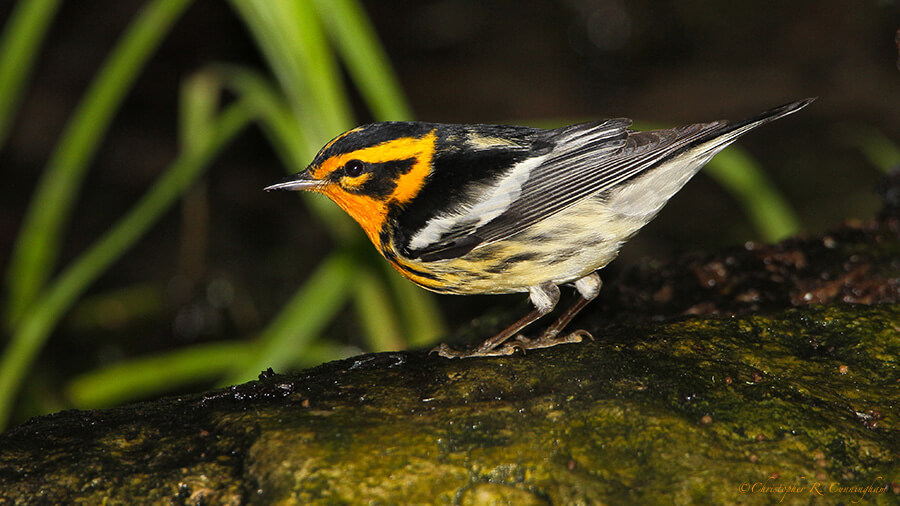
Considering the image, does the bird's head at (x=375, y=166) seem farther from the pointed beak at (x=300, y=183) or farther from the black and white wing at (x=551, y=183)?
the black and white wing at (x=551, y=183)

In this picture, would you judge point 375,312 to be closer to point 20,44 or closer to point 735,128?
point 20,44

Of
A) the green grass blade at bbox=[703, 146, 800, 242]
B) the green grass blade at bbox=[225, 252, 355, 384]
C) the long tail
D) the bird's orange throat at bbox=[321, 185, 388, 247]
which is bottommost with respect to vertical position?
the green grass blade at bbox=[703, 146, 800, 242]

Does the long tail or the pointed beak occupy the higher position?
the pointed beak

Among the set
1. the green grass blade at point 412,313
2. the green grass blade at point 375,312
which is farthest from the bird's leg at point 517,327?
the green grass blade at point 375,312

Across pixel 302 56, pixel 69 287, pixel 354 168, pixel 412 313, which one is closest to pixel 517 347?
pixel 354 168

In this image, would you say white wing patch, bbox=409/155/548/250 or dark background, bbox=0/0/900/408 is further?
dark background, bbox=0/0/900/408

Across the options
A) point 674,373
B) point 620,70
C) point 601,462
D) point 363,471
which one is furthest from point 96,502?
point 620,70

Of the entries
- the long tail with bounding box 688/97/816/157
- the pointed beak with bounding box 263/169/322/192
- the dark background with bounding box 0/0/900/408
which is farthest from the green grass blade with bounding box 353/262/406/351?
the long tail with bounding box 688/97/816/157

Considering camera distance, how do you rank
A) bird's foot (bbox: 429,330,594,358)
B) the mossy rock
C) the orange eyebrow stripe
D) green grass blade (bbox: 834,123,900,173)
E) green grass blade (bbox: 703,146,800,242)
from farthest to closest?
green grass blade (bbox: 834,123,900,173) < green grass blade (bbox: 703,146,800,242) < the orange eyebrow stripe < bird's foot (bbox: 429,330,594,358) < the mossy rock

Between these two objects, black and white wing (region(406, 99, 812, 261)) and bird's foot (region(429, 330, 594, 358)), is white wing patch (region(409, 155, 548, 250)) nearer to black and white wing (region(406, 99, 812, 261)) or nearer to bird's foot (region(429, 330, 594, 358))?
black and white wing (region(406, 99, 812, 261))
